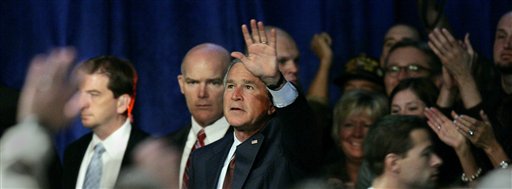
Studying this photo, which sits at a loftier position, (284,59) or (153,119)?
(284,59)

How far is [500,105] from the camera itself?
4.84m

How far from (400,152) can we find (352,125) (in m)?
1.10

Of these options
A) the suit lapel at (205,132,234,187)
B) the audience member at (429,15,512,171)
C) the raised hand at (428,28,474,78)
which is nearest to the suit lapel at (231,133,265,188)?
the suit lapel at (205,132,234,187)

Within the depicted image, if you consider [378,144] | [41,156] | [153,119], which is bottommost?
[153,119]

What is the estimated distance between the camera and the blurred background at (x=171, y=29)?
6195 mm

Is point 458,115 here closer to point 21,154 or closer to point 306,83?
point 306,83

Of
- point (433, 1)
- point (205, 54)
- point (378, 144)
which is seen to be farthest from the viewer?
point (433, 1)

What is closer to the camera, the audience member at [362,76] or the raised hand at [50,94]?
the raised hand at [50,94]

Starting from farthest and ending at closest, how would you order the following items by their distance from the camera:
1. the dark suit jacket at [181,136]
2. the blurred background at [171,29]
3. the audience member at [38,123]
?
the blurred background at [171,29] < the dark suit jacket at [181,136] < the audience member at [38,123]

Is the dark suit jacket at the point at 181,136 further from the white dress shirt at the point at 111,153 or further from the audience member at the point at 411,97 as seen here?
the audience member at the point at 411,97

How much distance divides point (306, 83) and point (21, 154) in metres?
4.22

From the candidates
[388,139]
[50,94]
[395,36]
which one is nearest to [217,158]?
[388,139]

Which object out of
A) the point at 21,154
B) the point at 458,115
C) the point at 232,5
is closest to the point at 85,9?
the point at 232,5

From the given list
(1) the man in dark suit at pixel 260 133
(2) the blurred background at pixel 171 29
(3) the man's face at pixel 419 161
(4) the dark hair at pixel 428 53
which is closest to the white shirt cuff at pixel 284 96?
(1) the man in dark suit at pixel 260 133
